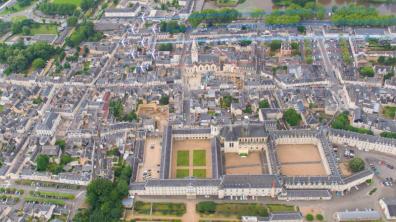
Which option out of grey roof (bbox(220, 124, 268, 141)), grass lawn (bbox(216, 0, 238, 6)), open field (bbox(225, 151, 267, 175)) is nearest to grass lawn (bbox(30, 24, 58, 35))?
grass lawn (bbox(216, 0, 238, 6))

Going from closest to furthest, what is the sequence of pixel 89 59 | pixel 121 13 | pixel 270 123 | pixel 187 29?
pixel 270 123 → pixel 89 59 → pixel 187 29 → pixel 121 13

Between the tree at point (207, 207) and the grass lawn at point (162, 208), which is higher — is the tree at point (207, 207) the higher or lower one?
the higher one

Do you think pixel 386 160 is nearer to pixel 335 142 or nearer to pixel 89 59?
pixel 335 142

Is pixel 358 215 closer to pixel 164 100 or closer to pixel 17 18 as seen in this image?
pixel 164 100

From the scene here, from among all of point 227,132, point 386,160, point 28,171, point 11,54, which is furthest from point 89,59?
point 386,160

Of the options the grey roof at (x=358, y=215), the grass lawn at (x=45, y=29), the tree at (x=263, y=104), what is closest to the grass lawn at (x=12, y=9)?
the grass lawn at (x=45, y=29)

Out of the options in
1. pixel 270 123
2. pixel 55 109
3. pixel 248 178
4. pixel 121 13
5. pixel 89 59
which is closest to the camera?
pixel 248 178

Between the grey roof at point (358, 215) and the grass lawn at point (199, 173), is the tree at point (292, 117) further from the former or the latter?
the grey roof at point (358, 215)

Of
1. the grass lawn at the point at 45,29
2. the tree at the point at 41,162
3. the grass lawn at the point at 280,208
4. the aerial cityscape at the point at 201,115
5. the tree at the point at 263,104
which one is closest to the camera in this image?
the grass lawn at the point at 280,208
